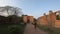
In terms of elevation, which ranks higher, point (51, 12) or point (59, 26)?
point (51, 12)

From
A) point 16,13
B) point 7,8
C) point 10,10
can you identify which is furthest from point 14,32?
point 16,13

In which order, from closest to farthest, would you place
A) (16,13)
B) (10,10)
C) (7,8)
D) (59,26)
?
(59,26) → (7,8) → (10,10) → (16,13)

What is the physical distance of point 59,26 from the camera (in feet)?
77.4

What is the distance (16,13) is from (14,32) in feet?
106

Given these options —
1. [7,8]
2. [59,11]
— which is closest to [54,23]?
[59,11]

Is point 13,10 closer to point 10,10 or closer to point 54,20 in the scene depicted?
point 10,10

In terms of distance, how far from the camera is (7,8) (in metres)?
34.7

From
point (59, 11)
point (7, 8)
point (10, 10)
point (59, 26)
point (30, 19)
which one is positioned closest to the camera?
point (59, 26)

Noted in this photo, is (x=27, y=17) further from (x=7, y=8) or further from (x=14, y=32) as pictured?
(x=14, y=32)

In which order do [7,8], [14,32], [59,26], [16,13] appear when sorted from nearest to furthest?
[14,32] → [59,26] → [7,8] → [16,13]

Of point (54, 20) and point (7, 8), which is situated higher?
point (7, 8)

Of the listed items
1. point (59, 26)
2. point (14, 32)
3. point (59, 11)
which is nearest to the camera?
point (14, 32)

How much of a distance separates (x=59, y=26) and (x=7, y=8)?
15.5m

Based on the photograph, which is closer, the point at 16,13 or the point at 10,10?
the point at 10,10
